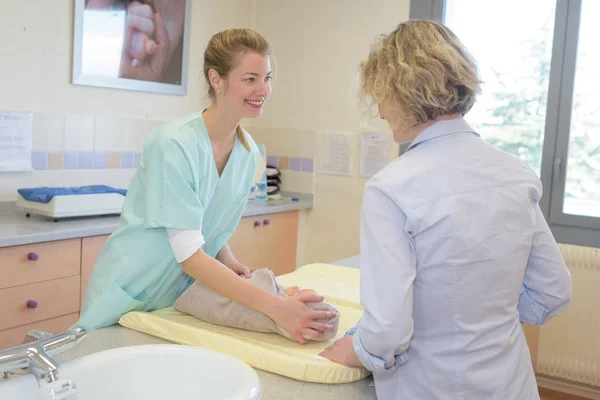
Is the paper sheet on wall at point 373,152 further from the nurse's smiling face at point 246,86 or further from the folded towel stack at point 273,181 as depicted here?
the nurse's smiling face at point 246,86

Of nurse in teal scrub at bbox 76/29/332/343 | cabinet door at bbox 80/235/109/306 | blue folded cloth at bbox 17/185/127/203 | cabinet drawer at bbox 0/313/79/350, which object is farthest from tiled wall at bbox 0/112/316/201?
nurse in teal scrub at bbox 76/29/332/343

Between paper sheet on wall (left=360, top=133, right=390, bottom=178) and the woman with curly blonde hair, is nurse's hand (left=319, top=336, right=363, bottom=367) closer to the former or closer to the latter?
the woman with curly blonde hair

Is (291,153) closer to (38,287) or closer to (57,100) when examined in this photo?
(57,100)

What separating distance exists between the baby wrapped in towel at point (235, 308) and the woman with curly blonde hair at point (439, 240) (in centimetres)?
25

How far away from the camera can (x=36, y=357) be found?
100 centimetres

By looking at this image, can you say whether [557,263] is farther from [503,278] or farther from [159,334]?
[159,334]

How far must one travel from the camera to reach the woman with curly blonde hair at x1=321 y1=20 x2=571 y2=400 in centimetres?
113

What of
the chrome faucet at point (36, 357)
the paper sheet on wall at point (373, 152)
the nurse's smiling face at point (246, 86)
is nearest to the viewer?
the chrome faucet at point (36, 357)

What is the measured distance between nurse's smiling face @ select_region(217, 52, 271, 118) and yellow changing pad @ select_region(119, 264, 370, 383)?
0.55 m

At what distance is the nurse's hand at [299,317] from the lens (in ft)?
4.73

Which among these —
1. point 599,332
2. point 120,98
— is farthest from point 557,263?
point 120,98

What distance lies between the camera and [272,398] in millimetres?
1208

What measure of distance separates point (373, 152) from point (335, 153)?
259 millimetres

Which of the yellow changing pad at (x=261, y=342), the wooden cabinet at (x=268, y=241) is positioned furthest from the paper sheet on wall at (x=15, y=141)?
the yellow changing pad at (x=261, y=342)
